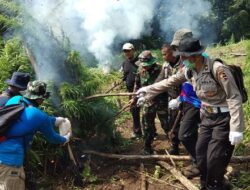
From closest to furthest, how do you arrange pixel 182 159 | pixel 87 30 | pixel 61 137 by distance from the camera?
pixel 61 137 → pixel 182 159 → pixel 87 30

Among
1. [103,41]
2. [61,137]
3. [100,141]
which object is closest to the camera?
[61,137]

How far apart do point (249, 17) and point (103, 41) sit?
12.6 metres

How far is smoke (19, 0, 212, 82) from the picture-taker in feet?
22.2

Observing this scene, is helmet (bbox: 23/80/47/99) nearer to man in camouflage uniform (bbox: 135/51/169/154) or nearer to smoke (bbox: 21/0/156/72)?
man in camouflage uniform (bbox: 135/51/169/154)

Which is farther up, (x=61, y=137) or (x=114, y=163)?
(x=61, y=137)

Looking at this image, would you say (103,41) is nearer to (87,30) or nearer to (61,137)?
(87,30)

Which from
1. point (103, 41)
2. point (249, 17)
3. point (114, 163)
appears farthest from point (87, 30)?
point (249, 17)

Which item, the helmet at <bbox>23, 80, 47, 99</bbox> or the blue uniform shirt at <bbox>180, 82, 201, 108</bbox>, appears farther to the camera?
the blue uniform shirt at <bbox>180, 82, 201, 108</bbox>

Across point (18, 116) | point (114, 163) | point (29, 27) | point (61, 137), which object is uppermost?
point (29, 27)

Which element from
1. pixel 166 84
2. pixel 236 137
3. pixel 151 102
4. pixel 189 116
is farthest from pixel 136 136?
pixel 236 137

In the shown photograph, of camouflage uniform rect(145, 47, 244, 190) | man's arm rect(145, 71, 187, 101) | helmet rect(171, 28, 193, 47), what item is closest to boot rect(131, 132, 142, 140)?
man's arm rect(145, 71, 187, 101)

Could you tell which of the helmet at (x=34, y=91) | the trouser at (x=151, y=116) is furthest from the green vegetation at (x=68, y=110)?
the helmet at (x=34, y=91)

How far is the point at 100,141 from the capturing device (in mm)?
7098

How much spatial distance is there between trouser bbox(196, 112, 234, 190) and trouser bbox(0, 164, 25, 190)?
2198 mm
